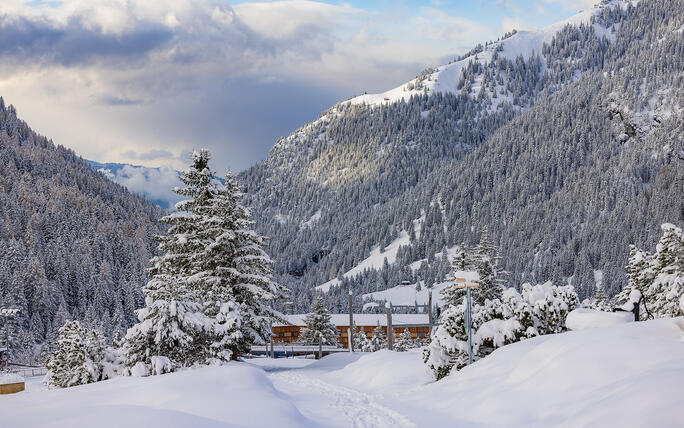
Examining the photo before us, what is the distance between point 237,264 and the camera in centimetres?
2709

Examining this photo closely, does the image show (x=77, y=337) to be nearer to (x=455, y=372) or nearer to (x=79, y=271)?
(x=455, y=372)

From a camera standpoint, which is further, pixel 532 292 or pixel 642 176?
pixel 642 176

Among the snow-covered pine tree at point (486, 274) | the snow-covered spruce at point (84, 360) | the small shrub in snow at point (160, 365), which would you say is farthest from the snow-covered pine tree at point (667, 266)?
the snow-covered spruce at point (84, 360)

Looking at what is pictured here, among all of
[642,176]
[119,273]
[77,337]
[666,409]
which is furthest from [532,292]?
[642,176]

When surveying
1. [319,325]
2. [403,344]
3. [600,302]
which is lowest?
[403,344]

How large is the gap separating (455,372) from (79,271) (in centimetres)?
10392

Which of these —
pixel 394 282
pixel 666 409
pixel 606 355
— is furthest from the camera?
pixel 394 282

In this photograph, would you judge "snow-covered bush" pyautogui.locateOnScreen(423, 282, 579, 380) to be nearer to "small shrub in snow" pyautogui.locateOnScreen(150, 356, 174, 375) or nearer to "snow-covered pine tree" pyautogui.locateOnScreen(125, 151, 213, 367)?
"snow-covered pine tree" pyautogui.locateOnScreen(125, 151, 213, 367)

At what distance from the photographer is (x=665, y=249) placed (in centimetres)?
2634

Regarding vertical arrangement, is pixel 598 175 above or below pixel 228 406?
above

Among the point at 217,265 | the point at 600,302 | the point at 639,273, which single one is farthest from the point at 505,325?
the point at 600,302

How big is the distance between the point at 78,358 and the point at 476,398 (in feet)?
54.1

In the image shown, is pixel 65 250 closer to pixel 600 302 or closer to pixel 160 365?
pixel 600 302

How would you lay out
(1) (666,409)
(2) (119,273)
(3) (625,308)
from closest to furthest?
(1) (666,409) < (3) (625,308) < (2) (119,273)
